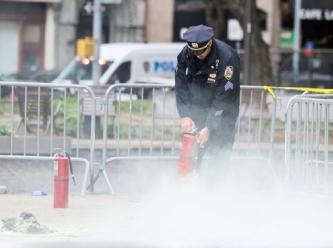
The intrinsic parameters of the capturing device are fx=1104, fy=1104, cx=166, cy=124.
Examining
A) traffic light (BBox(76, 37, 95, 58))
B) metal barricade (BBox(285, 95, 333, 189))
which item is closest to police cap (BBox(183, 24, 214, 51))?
metal barricade (BBox(285, 95, 333, 189))

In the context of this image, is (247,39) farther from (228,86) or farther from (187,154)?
(187,154)

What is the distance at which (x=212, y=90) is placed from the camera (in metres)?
9.86

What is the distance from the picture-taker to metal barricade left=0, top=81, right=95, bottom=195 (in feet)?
38.9

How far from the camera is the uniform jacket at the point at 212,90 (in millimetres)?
9750

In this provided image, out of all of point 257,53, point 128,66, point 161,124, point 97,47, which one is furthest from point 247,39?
point 161,124

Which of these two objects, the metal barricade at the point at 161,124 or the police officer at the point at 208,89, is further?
the metal barricade at the point at 161,124

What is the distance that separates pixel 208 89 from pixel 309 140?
1.23m

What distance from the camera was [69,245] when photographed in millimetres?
8469

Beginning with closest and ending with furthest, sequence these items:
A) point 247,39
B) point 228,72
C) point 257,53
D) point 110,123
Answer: point 228,72 → point 110,123 → point 247,39 → point 257,53

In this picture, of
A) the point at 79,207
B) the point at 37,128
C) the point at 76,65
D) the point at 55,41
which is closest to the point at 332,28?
the point at 55,41

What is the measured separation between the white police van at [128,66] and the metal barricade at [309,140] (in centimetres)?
1378

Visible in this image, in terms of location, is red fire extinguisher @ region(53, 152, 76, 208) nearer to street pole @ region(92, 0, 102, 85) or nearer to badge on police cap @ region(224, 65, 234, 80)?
badge on police cap @ region(224, 65, 234, 80)

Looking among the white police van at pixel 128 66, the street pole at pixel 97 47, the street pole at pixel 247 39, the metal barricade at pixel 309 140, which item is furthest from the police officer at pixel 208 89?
the white police van at pixel 128 66

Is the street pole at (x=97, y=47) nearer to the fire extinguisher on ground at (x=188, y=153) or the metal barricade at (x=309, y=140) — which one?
the metal barricade at (x=309, y=140)
